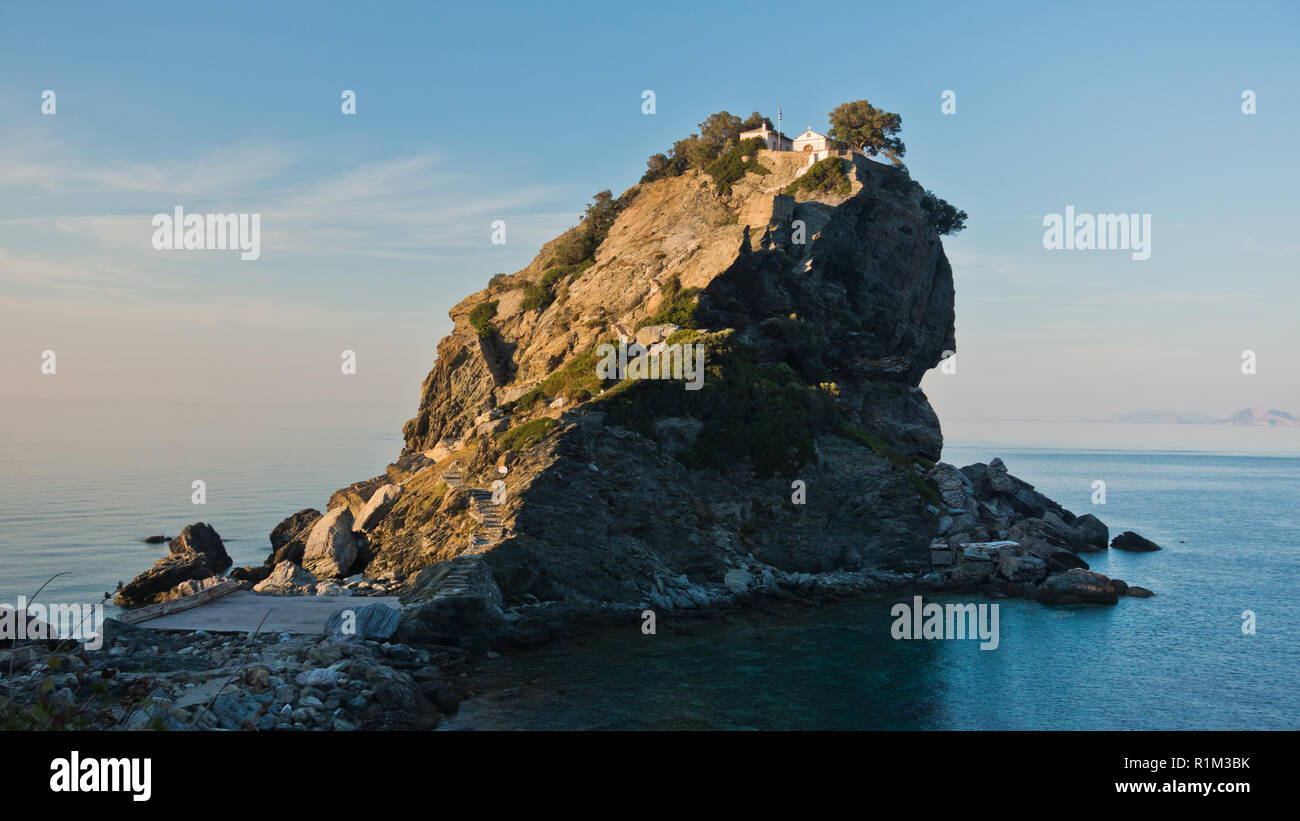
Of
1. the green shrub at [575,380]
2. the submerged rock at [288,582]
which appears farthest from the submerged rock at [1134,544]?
the submerged rock at [288,582]

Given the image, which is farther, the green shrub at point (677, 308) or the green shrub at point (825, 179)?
the green shrub at point (825, 179)

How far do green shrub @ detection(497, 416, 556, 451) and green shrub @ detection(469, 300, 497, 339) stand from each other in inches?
1049

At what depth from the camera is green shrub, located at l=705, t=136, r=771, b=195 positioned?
74188mm

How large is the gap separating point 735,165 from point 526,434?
41835 mm

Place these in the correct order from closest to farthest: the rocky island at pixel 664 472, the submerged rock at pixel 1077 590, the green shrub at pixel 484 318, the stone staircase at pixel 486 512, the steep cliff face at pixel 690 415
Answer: the rocky island at pixel 664 472 → the stone staircase at pixel 486 512 → the steep cliff face at pixel 690 415 → the submerged rock at pixel 1077 590 → the green shrub at pixel 484 318

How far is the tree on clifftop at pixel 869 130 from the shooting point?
77.5 m

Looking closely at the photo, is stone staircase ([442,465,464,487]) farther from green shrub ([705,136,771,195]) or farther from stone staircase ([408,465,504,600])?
green shrub ([705,136,771,195])

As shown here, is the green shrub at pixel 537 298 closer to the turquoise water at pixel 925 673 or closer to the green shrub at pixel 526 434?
the green shrub at pixel 526 434

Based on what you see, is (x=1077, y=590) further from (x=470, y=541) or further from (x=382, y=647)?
(x=382, y=647)

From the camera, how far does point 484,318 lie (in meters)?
71.3

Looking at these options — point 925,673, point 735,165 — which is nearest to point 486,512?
point 925,673

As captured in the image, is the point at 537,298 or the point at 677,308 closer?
the point at 677,308

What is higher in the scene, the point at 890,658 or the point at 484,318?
the point at 484,318

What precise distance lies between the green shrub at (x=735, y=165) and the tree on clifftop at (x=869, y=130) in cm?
733
